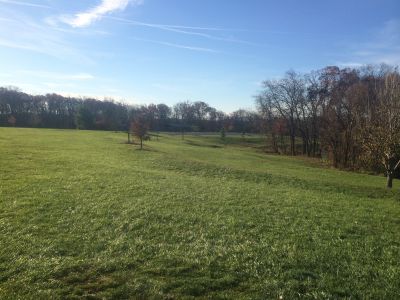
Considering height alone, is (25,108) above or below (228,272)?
above

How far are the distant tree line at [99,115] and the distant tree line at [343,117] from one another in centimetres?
2937

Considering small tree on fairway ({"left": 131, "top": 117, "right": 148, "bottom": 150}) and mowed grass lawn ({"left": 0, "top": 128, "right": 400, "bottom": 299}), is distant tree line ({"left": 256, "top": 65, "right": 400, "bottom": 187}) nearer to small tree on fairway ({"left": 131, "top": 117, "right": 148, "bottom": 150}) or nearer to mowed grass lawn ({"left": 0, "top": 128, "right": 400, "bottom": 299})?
mowed grass lawn ({"left": 0, "top": 128, "right": 400, "bottom": 299})

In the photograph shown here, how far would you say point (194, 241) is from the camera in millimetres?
10938

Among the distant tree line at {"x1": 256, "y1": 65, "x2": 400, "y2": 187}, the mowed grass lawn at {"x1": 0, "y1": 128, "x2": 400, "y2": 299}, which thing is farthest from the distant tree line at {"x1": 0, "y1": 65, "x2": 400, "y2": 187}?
the mowed grass lawn at {"x1": 0, "y1": 128, "x2": 400, "y2": 299}

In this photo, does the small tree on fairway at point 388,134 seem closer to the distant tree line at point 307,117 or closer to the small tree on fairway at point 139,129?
the distant tree line at point 307,117

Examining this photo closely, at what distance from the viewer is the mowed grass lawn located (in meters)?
7.94

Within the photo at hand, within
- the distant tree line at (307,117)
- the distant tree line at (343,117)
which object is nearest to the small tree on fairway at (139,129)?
the distant tree line at (307,117)

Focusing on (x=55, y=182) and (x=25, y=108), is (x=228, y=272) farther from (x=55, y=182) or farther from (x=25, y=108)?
(x=25, y=108)

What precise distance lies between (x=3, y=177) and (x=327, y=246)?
17.9 metres

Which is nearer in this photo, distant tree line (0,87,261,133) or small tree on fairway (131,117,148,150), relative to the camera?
small tree on fairway (131,117,148,150)

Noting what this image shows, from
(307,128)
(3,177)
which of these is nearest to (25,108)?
(307,128)

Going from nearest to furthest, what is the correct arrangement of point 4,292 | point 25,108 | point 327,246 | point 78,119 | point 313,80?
point 4,292, point 327,246, point 313,80, point 78,119, point 25,108

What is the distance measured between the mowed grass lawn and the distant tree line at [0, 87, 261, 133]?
99760 mm

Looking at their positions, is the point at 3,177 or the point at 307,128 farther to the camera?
the point at 307,128
